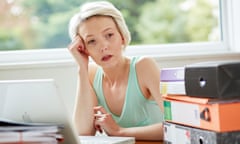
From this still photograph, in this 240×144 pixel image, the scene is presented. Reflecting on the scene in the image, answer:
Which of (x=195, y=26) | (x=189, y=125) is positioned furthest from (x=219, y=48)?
(x=189, y=125)

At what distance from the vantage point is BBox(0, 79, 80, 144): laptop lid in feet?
3.09

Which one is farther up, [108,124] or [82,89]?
[82,89]

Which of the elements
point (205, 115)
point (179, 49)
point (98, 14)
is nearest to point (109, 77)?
point (98, 14)

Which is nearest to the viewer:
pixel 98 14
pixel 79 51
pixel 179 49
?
pixel 98 14

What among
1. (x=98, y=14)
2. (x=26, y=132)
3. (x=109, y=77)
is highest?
(x=98, y=14)

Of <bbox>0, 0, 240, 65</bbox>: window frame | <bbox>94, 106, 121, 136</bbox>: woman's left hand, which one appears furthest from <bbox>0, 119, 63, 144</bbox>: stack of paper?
<bbox>0, 0, 240, 65</bbox>: window frame

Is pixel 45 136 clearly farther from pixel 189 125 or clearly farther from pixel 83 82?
pixel 83 82

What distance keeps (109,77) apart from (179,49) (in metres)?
0.53

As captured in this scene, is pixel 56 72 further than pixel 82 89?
Yes

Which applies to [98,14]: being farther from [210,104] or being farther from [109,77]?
[210,104]

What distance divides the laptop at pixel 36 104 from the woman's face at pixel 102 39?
576mm

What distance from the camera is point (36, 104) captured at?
0.97 metres

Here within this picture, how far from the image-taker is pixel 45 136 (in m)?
0.95

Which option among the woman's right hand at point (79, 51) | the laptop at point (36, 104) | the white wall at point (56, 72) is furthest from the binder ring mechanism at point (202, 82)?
the white wall at point (56, 72)
